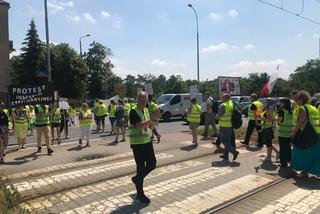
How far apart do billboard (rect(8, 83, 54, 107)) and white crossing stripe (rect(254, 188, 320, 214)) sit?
27.1 feet

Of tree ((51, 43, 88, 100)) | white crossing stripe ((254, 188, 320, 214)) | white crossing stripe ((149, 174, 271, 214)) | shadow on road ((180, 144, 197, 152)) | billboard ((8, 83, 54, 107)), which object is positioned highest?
tree ((51, 43, 88, 100))

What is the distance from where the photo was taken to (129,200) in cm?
632

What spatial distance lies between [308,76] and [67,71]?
2979 inches

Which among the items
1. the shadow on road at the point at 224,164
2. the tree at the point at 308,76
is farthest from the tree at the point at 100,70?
the shadow on road at the point at 224,164

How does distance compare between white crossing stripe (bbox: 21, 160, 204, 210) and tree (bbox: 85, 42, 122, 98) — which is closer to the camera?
white crossing stripe (bbox: 21, 160, 204, 210)

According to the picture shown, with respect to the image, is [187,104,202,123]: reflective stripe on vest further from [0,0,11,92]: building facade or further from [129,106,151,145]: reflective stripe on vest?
[0,0,11,92]: building facade

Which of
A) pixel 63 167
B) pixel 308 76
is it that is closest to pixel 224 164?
pixel 63 167

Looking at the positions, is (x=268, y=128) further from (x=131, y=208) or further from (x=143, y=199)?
(x=131, y=208)

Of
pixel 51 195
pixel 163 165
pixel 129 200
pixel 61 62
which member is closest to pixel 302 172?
pixel 163 165

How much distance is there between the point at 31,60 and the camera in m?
50.4

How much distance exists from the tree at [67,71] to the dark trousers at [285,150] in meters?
48.3

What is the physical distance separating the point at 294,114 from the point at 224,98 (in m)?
2.08

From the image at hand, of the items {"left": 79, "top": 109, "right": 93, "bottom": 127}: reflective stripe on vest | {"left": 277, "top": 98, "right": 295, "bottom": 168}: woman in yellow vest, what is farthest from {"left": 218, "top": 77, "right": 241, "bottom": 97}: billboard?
{"left": 277, "top": 98, "right": 295, "bottom": 168}: woman in yellow vest

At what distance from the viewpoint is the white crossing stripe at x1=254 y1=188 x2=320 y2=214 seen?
5793 mm
